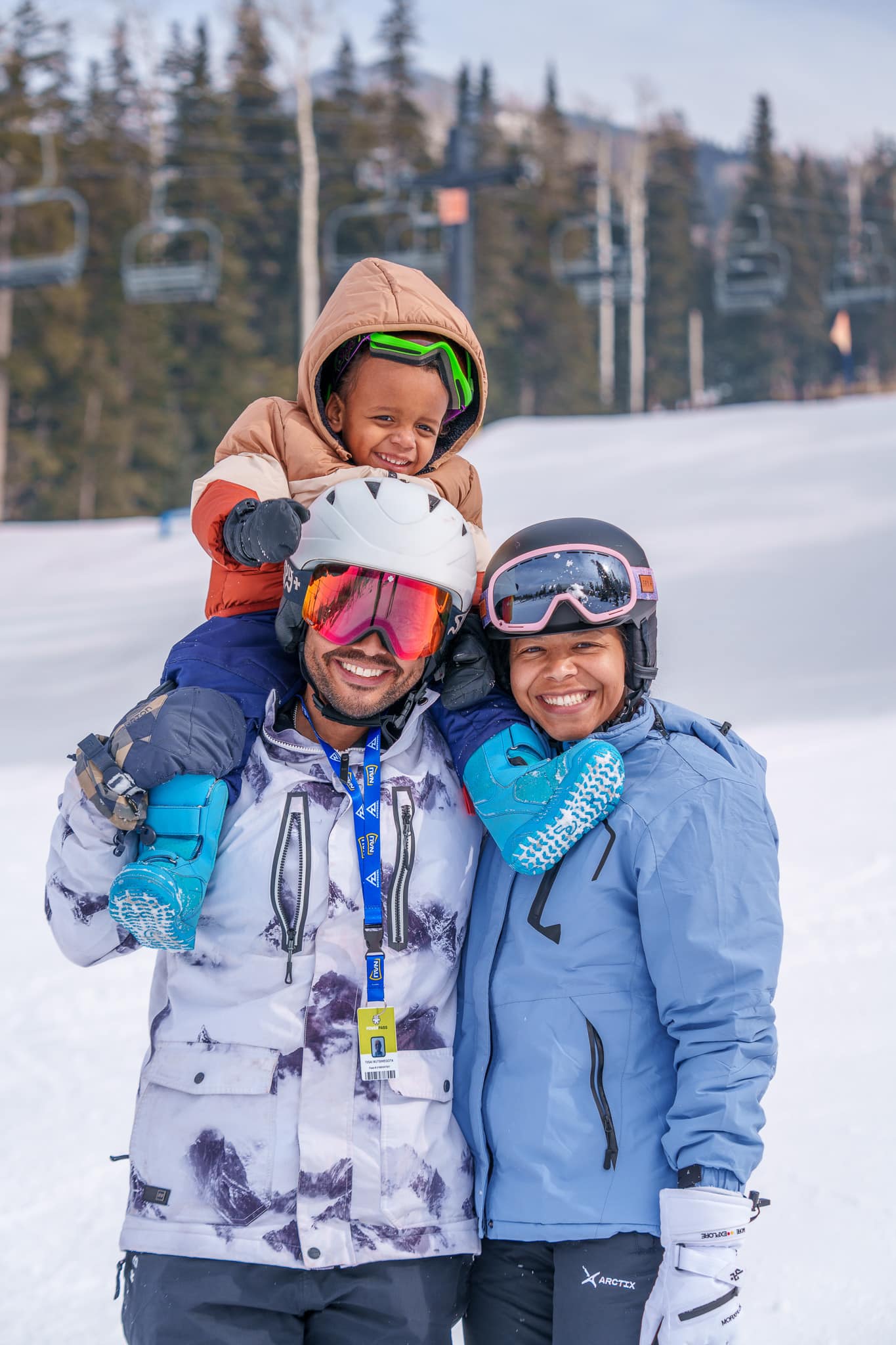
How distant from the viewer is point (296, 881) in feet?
6.34

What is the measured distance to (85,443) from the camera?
32.3 meters

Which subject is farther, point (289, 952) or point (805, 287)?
point (805, 287)

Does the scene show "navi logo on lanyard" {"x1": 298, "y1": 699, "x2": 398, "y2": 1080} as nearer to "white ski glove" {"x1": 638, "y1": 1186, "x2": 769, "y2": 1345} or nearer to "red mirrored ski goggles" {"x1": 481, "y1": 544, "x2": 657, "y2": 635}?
"red mirrored ski goggles" {"x1": 481, "y1": 544, "x2": 657, "y2": 635}

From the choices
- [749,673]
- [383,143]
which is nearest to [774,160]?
[383,143]

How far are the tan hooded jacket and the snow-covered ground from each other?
2.86 ft

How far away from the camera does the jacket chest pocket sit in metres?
1.84

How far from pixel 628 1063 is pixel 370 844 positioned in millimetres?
Result: 512

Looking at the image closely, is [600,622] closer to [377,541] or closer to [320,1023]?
[377,541]

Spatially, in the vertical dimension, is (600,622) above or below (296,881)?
above

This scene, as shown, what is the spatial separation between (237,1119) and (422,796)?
56 centimetres

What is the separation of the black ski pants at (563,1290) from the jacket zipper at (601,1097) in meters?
0.12

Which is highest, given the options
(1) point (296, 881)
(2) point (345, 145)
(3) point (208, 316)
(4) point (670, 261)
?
(2) point (345, 145)

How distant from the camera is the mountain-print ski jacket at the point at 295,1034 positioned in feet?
6.01

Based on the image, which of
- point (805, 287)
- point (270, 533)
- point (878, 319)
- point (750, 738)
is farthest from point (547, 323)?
point (270, 533)
